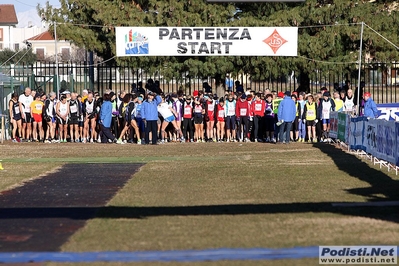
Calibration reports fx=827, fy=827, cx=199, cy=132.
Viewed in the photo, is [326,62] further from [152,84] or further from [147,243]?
[147,243]

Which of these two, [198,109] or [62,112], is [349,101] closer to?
[198,109]

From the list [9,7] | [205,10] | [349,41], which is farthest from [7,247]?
[9,7]

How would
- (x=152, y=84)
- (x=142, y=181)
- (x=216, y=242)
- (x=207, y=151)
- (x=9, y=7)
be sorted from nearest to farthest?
(x=216, y=242), (x=142, y=181), (x=207, y=151), (x=152, y=84), (x=9, y=7)

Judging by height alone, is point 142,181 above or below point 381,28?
below

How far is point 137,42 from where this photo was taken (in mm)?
30906

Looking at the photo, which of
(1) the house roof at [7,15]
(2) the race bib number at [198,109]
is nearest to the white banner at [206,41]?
(2) the race bib number at [198,109]

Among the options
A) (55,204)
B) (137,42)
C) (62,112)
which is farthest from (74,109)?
(55,204)

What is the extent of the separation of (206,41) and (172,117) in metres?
3.82

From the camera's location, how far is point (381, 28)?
37.2 meters

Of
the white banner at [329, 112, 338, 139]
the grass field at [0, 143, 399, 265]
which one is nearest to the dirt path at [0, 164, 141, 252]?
the grass field at [0, 143, 399, 265]

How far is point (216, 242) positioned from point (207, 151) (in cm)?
1496

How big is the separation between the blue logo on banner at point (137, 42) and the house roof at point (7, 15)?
7122 centimetres

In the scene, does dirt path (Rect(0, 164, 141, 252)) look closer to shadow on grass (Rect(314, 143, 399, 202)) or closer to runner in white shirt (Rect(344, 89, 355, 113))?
shadow on grass (Rect(314, 143, 399, 202))

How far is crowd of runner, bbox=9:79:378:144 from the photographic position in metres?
28.6
